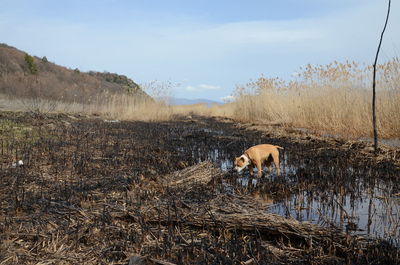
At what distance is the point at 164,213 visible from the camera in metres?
3.23

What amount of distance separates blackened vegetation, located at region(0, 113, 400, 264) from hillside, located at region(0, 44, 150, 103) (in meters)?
12.5

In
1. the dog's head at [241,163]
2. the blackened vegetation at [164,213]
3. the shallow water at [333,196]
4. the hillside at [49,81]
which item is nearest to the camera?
the blackened vegetation at [164,213]

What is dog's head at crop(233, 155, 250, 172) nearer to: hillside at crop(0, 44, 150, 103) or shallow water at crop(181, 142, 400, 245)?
shallow water at crop(181, 142, 400, 245)

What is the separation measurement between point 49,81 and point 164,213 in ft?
102

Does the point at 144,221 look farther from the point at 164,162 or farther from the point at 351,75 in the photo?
the point at 351,75

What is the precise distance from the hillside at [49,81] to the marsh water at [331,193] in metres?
13.8

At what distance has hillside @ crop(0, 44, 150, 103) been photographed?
69.7 ft

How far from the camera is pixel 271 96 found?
49.9 feet

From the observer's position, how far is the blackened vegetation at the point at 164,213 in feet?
8.10

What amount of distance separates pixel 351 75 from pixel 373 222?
8684mm

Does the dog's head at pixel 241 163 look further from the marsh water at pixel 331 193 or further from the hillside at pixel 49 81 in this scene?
the hillside at pixel 49 81

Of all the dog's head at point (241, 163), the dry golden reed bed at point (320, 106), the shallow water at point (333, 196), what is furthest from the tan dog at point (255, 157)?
Answer: the dry golden reed bed at point (320, 106)

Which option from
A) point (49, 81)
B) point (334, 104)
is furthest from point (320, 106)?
point (49, 81)

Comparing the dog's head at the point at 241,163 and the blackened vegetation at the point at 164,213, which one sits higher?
the dog's head at the point at 241,163
